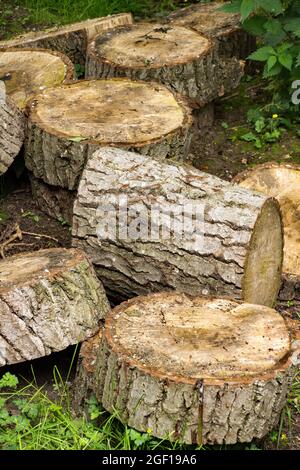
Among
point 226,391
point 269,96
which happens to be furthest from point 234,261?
point 269,96

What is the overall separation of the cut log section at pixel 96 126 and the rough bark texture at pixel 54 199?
0.29ft

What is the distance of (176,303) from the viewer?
4.07 metres

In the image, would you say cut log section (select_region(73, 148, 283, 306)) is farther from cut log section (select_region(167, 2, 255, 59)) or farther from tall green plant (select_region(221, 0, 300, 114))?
cut log section (select_region(167, 2, 255, 59))

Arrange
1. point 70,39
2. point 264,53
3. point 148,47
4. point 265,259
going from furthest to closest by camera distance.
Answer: point 70,39, point 148,47, point 264,53, point 265,259

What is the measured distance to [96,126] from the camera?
5273 mm

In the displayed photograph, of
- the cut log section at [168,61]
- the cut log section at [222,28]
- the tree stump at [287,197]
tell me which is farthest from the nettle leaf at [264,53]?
the tree stump at [287,197]

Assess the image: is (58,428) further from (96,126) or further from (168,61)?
(168,61)

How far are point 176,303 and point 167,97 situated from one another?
184cm

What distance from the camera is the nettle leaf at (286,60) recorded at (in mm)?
5992

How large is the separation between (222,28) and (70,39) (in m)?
1.07

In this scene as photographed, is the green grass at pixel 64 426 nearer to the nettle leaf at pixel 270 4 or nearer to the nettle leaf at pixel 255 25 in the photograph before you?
the nettle leaf at pixel 270 4

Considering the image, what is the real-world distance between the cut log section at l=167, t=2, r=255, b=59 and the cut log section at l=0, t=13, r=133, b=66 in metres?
0.53

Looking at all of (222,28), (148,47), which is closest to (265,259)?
(148,47)

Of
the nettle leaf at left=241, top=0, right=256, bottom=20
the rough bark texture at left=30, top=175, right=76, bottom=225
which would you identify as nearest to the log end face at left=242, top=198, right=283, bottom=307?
the rough bark texture at left=30, top=175, right=76, bottom=225
